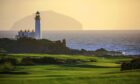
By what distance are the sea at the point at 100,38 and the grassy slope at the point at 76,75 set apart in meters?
0.17

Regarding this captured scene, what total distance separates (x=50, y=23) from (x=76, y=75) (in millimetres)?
781

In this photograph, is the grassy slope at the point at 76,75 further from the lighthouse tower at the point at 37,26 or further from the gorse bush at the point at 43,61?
the lighthouse tower at the point at 37,26

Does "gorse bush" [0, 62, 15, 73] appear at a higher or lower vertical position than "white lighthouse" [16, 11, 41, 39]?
lower

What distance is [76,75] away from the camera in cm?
405

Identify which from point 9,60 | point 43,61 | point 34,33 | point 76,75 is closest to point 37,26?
point 34,33

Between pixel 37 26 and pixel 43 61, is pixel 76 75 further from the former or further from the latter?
pixel 37 26

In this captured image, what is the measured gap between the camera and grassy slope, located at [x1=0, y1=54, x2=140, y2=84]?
400 cm

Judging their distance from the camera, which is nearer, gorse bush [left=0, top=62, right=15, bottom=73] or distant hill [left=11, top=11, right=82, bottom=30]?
gorse bush [left=0, top=62, right=15, bottom=73]

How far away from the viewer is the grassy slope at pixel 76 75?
13.1 ft

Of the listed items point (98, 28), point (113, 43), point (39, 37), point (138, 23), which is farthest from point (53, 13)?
point (138, 23)

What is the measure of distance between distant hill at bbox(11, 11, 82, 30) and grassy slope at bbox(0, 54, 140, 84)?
39 cm

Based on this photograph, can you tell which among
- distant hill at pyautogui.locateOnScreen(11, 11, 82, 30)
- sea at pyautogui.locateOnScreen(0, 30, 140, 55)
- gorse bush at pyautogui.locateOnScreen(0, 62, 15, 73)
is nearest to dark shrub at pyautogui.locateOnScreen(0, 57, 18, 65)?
gorse bush at pyautogui.locateOnScreen(0, 62, 15, 73)

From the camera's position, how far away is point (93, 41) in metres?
4.11

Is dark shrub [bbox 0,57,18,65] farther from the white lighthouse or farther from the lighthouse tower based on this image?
the lighthouse tower
